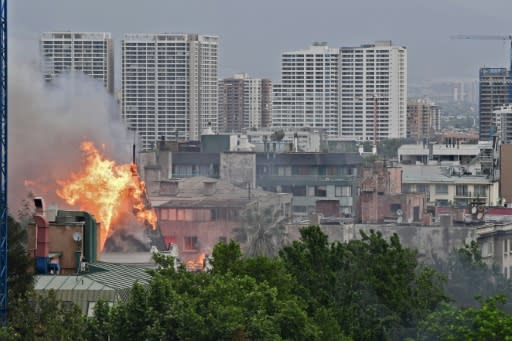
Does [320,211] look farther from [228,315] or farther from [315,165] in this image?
[228,315]

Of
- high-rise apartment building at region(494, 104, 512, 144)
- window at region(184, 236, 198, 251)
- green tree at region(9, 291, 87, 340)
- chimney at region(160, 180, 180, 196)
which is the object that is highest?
high-rise apartment building at region(494, 104, 512, 144)

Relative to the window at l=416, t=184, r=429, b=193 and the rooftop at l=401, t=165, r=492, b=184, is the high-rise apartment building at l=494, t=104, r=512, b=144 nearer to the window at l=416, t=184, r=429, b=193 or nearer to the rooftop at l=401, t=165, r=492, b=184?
the rooftop at l=401, t=165, r=492, b=184

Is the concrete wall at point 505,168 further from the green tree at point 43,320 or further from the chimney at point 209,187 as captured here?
the green tree at point 43,320

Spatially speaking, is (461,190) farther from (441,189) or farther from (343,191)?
(343,191)

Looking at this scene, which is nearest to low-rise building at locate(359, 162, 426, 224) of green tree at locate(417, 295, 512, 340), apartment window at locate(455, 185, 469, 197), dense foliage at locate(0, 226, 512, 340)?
apartment window at locate(455, 185, 469, 197)

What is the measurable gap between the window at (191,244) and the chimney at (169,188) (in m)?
6.77

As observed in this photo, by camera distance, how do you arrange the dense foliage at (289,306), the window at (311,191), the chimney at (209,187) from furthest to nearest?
the window at (311,191) < the chimney at (209,187) < the dense foliage at (289,306)

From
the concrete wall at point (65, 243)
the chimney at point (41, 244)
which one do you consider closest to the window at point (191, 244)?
the concrete wall at point (65, 243)

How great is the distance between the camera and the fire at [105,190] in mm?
60312

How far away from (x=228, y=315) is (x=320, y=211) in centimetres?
5459

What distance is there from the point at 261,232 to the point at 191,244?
2501mm

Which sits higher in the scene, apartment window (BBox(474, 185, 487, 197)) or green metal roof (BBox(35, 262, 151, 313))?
apartment window (BBox(474, 185, 487, 197))

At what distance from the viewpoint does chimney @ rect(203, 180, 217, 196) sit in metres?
86.8

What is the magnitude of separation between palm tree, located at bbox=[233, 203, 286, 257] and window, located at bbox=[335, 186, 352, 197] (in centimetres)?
1613
